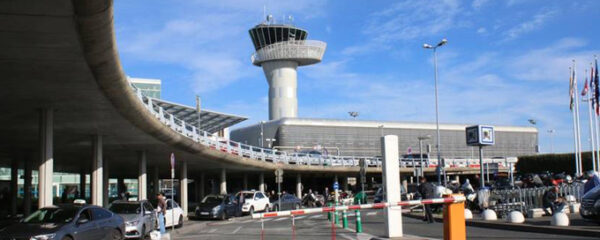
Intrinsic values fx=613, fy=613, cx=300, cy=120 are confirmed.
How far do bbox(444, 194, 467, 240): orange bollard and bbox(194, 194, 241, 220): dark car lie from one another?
921 inches

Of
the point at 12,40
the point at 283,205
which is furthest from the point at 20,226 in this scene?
the point at 283,205

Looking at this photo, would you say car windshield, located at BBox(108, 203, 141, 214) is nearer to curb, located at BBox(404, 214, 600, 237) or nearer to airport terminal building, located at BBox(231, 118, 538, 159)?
curb, located at BBox(404, 214, 600, 237)

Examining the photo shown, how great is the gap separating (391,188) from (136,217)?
1087 cm

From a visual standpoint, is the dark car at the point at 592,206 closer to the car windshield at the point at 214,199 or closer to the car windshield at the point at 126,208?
the car windshield at the point at 126,208

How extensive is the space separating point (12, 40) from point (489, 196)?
2033 cm

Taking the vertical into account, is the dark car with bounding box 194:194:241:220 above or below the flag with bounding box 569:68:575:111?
below

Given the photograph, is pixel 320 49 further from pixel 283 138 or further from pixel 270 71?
Answer: pixel 283 138

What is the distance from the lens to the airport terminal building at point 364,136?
11344 centimetres

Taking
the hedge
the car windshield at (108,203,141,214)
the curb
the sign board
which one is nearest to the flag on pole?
the sign board

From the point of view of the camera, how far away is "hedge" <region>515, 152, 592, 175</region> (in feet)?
247

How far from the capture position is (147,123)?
76.9ft

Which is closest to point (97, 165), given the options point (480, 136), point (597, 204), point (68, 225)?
point (68, 225)

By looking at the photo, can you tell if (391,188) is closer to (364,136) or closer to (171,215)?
(171,215)

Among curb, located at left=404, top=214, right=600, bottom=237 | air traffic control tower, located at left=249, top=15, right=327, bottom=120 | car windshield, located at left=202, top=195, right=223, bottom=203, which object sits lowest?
curb, located at left=404, top=214, right=600, bottom=237
